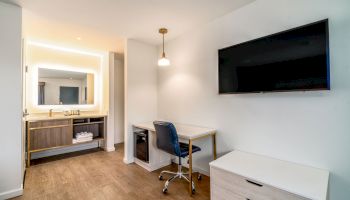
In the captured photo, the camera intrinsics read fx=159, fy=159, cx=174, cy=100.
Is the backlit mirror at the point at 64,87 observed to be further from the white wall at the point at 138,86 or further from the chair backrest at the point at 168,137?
the chair backrest at the point at 168,137

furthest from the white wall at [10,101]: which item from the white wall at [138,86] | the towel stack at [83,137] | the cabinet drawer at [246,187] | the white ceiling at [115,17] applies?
the cabinet drawer at [246,187]

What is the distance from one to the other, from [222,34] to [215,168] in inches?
79.9

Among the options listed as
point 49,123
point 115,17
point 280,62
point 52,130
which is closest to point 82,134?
point 52,130

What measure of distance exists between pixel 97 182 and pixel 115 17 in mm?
2720

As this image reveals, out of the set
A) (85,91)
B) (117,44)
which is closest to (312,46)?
(117,44)

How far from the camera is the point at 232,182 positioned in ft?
5.44

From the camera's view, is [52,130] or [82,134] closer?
[52,130]

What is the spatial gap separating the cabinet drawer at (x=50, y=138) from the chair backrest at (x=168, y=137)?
2.44 meters

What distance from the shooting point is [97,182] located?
2625 mm

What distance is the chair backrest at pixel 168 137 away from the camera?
233cm

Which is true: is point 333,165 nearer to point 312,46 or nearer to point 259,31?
point 312,46

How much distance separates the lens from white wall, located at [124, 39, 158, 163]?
342 centimetres

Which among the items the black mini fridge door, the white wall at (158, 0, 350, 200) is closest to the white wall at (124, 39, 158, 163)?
the black mini fridge door

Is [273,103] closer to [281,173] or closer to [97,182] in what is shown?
[281,173]
